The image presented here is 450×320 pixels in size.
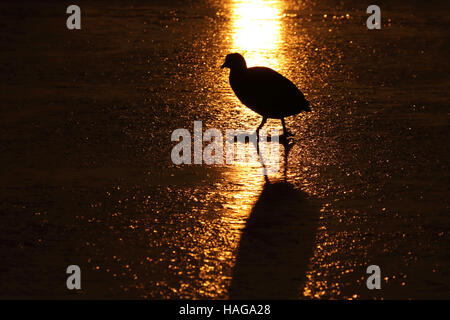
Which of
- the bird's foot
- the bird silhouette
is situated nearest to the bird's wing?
the bird silhouette

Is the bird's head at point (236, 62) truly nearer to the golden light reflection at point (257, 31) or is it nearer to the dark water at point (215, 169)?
A: the dark water at point (215, 169)

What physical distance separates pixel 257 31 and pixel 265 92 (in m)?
5.09

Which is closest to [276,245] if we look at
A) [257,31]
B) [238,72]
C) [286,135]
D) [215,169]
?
[215,169]

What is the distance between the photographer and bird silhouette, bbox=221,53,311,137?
8906 mm

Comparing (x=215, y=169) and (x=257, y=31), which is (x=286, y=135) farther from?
(x=257, y=31)

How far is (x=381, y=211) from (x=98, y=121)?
3.41 meters

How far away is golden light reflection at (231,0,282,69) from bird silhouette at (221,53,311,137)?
254 cm

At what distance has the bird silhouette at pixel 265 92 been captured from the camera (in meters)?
8.91

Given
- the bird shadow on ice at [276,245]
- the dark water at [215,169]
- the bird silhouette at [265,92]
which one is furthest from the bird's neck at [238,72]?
the bird shadow on ice at [276,245]

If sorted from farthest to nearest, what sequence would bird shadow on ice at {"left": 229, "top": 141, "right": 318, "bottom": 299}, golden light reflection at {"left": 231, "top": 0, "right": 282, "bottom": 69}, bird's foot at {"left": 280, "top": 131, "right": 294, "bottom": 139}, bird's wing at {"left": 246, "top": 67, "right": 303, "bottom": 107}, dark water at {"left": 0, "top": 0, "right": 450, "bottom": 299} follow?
1. golden light reflection at {"left": 231, "top": 0, "right": 282, "bottom": 69}
2. bird's foot at {"left": 280, "top": 131, "right": 294, "bottom": 139}
3. bird's wing at {"left": 246, "top": 67, "right": 303, "bottom": 107}
4. dark water at {"left": 0, "top": 0, "right": 450, "bottom": 299}
5. bird shadow on ice at {"left": 229, "top": 141, "right": 318, "bottom": 299}

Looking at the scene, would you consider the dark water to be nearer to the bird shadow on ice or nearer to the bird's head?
the bird shadow on ice

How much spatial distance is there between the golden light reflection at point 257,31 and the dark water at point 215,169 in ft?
0.18
